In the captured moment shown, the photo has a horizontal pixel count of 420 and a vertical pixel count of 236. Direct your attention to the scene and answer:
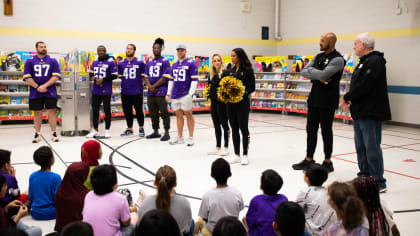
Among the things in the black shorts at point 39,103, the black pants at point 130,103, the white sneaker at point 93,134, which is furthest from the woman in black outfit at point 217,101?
the black shorts at point 39,103

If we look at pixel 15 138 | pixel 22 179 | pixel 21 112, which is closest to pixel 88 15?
pixel 21 112

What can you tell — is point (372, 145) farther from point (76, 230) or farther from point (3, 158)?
point (3, 158)

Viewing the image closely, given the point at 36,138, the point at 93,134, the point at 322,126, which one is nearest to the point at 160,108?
the point at 93,134

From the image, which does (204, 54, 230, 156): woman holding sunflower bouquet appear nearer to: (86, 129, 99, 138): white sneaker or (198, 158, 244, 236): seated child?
(86, 129, 99, 138): white sneaker

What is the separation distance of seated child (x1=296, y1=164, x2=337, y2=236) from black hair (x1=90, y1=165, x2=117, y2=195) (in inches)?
51.3

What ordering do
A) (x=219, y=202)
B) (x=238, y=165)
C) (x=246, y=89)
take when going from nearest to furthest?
(x=219, y=202), (x=246, y=89), (x=238, y=165)

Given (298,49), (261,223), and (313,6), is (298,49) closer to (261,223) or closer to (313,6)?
(313,6)

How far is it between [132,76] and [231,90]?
3.02 meters

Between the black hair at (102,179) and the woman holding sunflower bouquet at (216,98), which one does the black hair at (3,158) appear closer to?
the black hair at (102,179)

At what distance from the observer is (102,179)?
7.59 ft

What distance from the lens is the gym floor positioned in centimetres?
400

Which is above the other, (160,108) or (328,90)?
(328,90)

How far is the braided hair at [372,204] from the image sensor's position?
2.08 metres

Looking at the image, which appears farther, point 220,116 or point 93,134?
point 93,134
